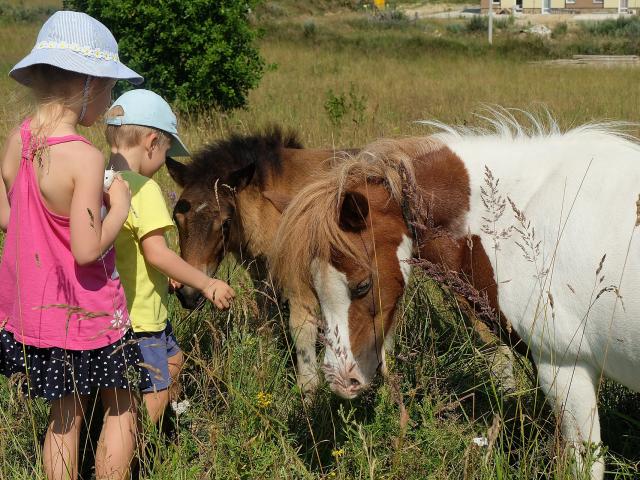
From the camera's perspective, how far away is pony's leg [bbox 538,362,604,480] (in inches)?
103

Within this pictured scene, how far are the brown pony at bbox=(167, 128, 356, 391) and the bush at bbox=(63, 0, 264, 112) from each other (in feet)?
17.6

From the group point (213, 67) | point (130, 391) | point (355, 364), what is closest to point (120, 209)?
point (130, 391)

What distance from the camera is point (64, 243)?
8.22ft

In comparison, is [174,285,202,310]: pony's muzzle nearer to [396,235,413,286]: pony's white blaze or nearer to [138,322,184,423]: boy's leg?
[138,322,184,423]: boy's leg

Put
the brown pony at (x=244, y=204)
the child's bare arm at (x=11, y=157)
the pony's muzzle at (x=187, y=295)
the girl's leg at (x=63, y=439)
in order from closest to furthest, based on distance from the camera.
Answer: the child's bare arm at (x=11, y=157) → the girl's leg at (x=63, y=439) → the pony's muzzle at (x=187, y=295) → the brown pony at (x=244, y=204)

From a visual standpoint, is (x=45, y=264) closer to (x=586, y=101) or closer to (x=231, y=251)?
(x=231, y=251)

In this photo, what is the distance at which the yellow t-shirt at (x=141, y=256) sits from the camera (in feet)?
9.43

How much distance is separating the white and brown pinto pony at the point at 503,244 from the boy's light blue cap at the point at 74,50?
0.89 m

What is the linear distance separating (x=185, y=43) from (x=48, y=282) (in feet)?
24.5

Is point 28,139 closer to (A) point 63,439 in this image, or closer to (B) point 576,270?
(A) point 63,439

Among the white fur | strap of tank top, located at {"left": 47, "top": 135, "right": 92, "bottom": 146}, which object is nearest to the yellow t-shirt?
strap of tank top, located at {"left": 47, "top": 135, "right": 92, "bottom": 146}

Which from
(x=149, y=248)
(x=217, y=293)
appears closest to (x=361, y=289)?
(x=217, y=293)

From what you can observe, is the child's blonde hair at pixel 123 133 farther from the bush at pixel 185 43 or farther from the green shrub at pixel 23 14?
the green shrub at pixel 23 14

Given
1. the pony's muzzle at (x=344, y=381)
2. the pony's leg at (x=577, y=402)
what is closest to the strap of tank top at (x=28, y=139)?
the pony's muzzle at (x=344, y=381)
